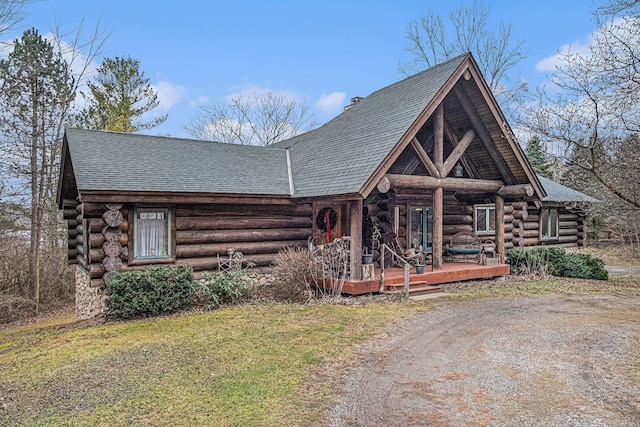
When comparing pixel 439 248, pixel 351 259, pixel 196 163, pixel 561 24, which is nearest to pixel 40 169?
pixel 196 163

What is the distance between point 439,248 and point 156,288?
303 inches

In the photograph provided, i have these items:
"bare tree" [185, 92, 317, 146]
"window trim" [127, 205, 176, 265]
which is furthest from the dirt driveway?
"bare tree" [185, 92, 317, 146]

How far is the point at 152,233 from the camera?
1111 cm

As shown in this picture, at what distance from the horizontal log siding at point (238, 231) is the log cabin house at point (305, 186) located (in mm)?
30

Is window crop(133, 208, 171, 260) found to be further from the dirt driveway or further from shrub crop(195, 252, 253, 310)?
the dirt driveway

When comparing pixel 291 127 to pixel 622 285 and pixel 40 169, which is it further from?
pixel 622 285

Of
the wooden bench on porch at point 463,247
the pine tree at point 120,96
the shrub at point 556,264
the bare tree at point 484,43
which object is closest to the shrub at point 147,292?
the wooden bench on porch at point 463,247

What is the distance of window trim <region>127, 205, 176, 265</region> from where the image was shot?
10750 mm

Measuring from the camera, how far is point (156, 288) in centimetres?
949

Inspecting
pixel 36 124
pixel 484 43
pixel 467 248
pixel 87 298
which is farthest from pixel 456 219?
pixel 484 43

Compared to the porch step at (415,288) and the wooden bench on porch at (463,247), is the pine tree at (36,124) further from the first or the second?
the wooden bench on porch at (463,247)

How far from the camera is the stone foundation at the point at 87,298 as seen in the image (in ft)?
34.9

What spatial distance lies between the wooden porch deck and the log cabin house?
56mm

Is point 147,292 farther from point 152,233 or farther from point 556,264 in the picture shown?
point 556,264
